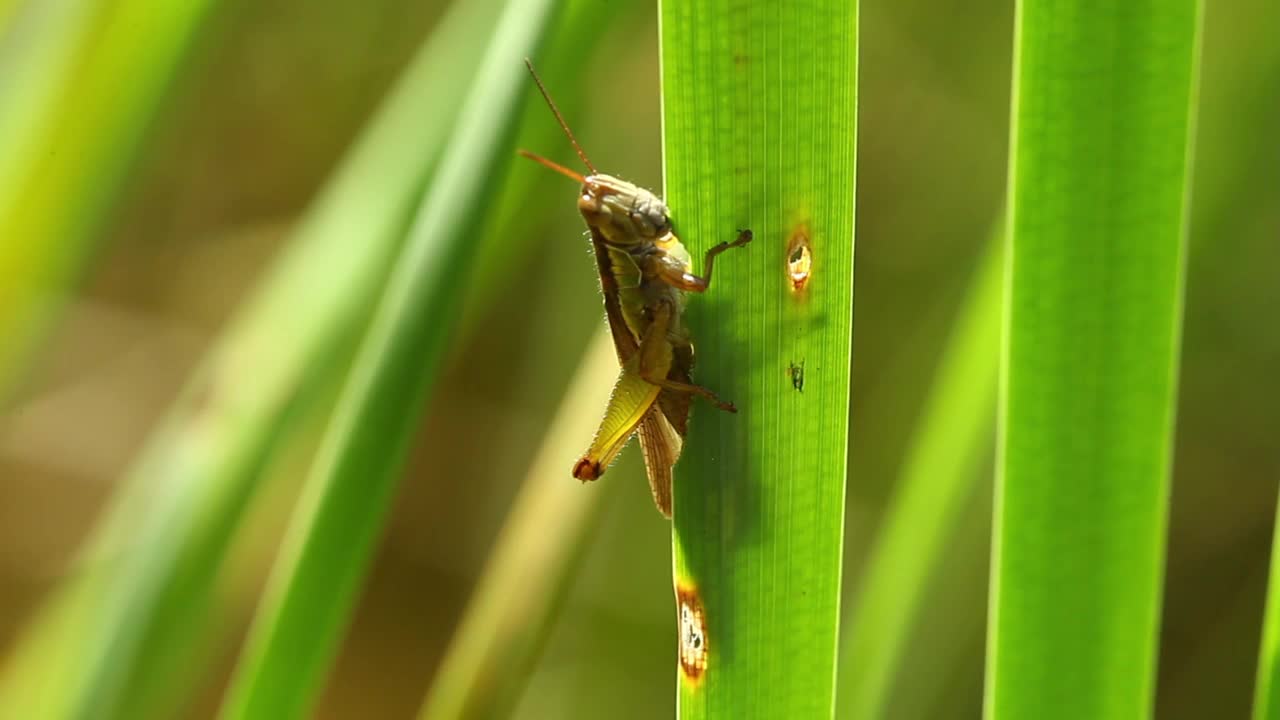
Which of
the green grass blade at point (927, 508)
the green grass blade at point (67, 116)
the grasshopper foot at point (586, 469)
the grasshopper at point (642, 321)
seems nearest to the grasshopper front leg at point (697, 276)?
the grasshopper at point (642, 321)

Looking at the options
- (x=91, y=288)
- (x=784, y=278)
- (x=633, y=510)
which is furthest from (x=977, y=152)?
(x=91, y=288)

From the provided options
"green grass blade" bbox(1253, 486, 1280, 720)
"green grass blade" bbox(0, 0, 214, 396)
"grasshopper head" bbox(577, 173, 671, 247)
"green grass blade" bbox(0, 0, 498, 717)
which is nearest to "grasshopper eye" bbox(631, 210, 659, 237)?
"grasshopper head" bbox(577, 173, 671, 247)

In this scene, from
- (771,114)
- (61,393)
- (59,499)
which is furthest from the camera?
(59,499)

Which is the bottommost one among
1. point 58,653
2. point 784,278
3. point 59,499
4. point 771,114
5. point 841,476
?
point 59,499

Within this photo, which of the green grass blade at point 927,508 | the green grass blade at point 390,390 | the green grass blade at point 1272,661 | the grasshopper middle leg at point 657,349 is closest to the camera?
the green grass blade at point 1272,661

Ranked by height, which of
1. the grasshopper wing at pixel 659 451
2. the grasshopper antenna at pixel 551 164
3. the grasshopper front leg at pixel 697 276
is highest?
the grasshopper antenna at pixel 551 164

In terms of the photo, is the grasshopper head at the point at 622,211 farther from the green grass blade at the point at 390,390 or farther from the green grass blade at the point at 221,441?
the green grass blade at the point at 221,441

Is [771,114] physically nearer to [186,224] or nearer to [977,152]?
[977,152]
